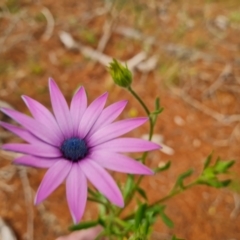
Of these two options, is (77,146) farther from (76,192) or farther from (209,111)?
(209,111)

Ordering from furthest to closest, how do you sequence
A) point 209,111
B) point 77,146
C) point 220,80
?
1. point 220,80
2. point 209,111
3. point 77,146

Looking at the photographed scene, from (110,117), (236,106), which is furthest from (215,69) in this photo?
(110,117)

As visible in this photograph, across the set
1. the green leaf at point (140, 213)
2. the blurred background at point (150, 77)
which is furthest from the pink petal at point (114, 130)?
the blurred background at point (150, 77)

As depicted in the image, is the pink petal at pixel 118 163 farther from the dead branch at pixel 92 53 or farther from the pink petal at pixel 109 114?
the dead branch at pixel 92 53

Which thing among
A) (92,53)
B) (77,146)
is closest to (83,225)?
(77,146)

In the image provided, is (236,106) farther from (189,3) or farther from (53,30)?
(53,30)

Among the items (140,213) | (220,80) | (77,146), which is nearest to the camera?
(77,146)

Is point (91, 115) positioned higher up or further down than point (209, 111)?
further down

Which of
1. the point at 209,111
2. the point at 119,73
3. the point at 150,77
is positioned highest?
the point at 150,77

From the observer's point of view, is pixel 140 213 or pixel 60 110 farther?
pixel 140 213
